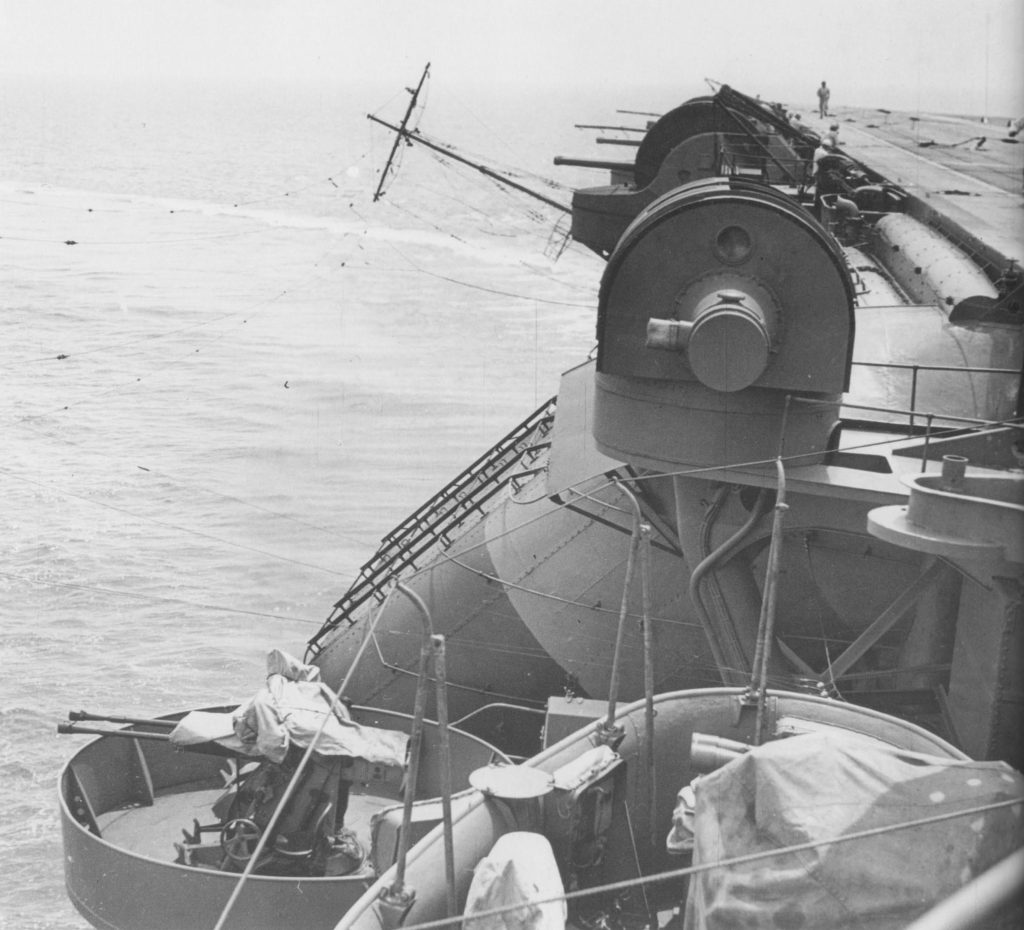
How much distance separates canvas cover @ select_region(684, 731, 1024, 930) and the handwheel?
32.1 feet

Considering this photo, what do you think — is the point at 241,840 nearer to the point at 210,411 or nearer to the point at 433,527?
the point at 433,527

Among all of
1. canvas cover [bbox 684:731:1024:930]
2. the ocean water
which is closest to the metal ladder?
the ocean water

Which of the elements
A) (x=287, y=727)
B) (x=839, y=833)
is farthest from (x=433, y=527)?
(x=839, y=833)

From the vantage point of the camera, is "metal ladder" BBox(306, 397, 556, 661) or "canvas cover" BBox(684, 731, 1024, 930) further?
"metal ladder" BBox(306, 397, 556, 661)

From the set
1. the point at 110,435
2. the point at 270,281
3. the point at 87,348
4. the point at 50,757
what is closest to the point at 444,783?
the point at 50,757

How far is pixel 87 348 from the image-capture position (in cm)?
4872

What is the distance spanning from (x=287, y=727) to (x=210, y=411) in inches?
1156

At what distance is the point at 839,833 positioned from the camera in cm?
765

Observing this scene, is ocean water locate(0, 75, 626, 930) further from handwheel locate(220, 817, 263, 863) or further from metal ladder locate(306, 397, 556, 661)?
handwheel locate(220, 817, 263, 863)

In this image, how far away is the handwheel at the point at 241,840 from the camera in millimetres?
16938

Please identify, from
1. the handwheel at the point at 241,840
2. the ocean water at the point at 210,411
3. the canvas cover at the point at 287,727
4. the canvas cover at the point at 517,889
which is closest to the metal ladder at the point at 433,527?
the ocean water at the point at 210,411

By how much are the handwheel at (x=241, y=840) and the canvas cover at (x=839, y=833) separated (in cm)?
977

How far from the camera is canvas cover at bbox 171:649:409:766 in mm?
16078

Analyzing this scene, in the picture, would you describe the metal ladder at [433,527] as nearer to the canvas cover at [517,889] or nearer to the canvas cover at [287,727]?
the canvas cover at [287,727]
